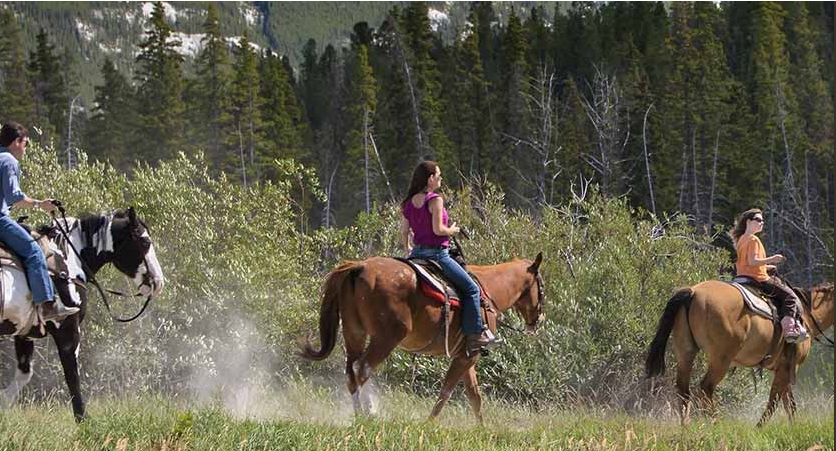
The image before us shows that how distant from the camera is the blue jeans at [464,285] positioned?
10344 millimetres

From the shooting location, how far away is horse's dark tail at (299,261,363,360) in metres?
10.2

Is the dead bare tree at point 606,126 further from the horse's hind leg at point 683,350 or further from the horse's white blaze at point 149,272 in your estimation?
the horse's white blaze at point 149,272

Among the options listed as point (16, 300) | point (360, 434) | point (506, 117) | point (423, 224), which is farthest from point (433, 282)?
point (506, 117)

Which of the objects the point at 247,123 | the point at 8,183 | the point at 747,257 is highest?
the point at 247,123

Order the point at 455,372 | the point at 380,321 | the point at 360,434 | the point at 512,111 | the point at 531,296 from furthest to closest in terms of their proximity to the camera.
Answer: the point at 512,111 < the point at 531,296 < the point at 455,372 < the point at 380,321 < the point at 360,434

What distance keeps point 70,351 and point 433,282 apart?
12.5ft

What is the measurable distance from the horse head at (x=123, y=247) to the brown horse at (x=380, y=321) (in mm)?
1832

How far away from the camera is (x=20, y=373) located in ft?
32.2

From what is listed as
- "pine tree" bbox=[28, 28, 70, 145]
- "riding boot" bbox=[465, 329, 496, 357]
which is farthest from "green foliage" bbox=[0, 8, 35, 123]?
"riding boot" bbox=[465, 329, 496, 357]

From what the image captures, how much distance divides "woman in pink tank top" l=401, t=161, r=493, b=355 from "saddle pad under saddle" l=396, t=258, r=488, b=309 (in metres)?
0.07

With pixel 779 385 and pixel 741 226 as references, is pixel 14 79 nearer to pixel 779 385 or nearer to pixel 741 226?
pixel 741 226

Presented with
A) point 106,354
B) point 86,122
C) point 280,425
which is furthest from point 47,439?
point 86,122

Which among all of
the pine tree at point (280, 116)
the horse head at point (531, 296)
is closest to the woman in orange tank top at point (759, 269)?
the horse head at point (531, 296)

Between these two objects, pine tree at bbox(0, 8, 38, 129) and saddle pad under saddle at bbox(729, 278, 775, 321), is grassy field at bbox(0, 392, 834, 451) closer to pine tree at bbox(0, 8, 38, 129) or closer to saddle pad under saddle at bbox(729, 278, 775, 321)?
saddle pad under saddle at bbox(729, 278, 775, 321)
